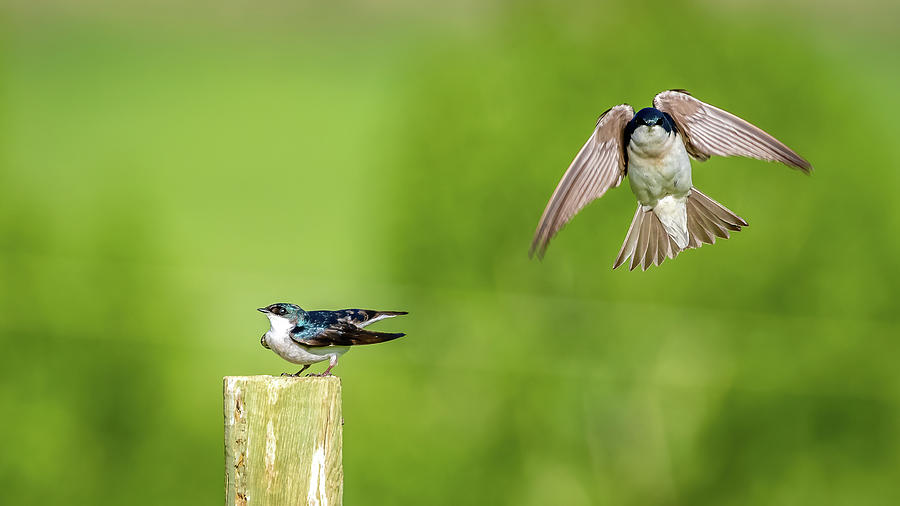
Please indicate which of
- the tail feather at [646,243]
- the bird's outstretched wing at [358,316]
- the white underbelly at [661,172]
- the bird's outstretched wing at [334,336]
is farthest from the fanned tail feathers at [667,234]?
the bird's outstretched wing at [334,336]

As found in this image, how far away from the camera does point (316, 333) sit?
364 centimetres

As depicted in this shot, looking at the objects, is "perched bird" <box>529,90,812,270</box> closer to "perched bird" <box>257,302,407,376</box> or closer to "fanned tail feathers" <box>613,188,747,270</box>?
"fanned tail feathers" <box>613,188,747,270</box>

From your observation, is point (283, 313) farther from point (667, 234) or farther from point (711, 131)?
point (711, 131)

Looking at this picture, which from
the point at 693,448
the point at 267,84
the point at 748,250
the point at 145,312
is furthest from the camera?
the point at 267,84

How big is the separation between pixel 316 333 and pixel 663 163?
51.7 inches

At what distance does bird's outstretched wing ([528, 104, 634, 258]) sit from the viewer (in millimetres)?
3979

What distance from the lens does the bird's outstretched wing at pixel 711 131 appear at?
395 centimetres

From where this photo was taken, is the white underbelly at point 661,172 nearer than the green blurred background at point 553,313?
Yes

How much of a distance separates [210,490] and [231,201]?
7182 millimetres

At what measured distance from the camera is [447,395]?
16.5m

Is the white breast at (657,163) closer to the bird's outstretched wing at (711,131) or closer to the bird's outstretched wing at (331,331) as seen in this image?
the bird's outstretched wing at (711,131)

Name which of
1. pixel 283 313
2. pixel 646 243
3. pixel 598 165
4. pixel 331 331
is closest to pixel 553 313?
pixel 646 243

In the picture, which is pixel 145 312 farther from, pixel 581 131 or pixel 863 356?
pixel 863 356

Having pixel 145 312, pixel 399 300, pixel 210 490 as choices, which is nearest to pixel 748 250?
pixel 399 300
